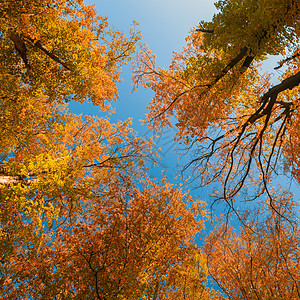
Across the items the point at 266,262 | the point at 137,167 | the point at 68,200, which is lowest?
the point at 266,262

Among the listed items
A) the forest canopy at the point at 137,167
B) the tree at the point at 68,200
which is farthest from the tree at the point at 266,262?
the tree at the point at 68,200

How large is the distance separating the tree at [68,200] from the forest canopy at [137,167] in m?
0.04

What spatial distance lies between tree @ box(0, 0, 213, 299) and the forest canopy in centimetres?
4

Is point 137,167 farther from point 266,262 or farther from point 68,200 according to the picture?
point 266,262

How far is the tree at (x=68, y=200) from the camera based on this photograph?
6.06 meters

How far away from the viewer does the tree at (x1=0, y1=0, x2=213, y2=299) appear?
6.06 metres

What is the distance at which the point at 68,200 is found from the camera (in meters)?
7.18

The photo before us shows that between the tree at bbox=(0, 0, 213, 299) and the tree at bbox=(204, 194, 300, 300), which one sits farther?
the tree at bbox=(204, 194, 300, 300)

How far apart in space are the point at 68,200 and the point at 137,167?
11.1 ft

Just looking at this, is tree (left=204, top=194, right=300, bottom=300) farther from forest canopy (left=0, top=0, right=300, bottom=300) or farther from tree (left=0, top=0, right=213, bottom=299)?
tree (left=0, top=0, right=213, bottom=299)

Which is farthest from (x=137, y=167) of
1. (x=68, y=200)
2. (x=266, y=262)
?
(x=266, y=262)

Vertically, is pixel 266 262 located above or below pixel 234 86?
below

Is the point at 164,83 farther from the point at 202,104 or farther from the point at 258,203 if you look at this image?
the point at 258,203

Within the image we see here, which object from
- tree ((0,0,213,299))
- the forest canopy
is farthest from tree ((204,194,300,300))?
tree ((0,0,213,299))
